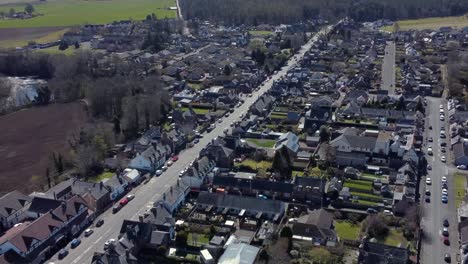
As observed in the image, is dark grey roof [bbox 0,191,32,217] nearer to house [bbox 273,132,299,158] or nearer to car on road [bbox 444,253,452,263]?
house [bbox 273,132,299,158]

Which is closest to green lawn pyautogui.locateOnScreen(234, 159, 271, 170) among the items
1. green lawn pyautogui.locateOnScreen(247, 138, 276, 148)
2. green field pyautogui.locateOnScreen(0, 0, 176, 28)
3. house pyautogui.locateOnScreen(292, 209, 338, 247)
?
green lawn pyautogui.locateOnScreen(247, 138, 276, 148)

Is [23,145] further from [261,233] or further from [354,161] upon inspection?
[354,161]

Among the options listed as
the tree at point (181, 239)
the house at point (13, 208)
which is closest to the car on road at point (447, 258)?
the tree at point (181, 239)

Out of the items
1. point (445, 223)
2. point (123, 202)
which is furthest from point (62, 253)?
point (445, 223)

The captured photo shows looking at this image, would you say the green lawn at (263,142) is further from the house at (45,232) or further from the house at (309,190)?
the house at (45,232)

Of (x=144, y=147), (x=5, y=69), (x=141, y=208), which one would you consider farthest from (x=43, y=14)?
(x=141, y=208)

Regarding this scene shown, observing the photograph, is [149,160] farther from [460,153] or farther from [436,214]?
[460,153]
